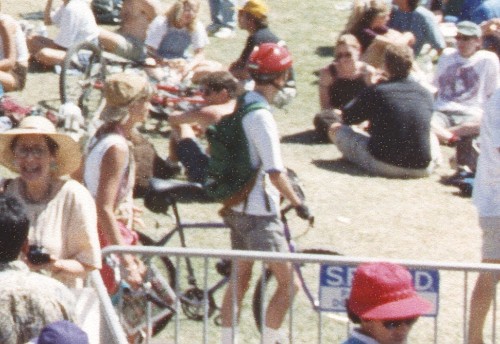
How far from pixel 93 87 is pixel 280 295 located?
20.9ft

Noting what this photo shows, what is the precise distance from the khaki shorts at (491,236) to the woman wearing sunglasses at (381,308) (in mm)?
2554

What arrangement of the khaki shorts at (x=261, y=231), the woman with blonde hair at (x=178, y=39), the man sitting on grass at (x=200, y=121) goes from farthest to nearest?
the woman with blonde hair at (x=178, y=39), the man sitting on grass at (x=200, y=121), the khaki shorts at (x=261, y=231)

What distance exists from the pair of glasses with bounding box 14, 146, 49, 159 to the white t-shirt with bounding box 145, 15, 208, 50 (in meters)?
7.90

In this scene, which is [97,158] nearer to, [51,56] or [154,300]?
[154,300]

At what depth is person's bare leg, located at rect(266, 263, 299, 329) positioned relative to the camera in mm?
7668

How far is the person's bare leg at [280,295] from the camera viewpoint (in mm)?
7668

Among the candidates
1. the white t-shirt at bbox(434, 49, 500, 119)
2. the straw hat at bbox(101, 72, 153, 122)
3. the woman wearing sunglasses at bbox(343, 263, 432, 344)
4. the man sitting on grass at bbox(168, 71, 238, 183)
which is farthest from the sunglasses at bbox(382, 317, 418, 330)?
the white t-shirt at bbox(434, 49, 500, 119)

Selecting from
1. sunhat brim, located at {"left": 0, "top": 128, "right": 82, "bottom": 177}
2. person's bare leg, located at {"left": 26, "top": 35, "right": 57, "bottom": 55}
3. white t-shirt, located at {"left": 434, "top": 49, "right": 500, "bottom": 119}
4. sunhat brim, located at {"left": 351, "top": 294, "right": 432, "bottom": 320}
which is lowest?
person's bare leg, located at {"left": 26, "top": 35, "right": 57, "bottom": 55}

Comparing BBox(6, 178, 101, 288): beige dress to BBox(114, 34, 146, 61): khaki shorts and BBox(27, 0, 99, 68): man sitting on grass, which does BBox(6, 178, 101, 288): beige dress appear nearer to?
BBox(27, 0, 99, 68): man sitting on grass

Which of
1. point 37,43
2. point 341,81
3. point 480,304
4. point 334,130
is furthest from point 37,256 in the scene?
point 37,43

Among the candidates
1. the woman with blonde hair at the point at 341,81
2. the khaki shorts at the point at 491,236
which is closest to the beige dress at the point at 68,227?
the khaki shorts at the point at 491,236

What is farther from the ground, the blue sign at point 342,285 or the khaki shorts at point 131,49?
the blue sign at point 342,285

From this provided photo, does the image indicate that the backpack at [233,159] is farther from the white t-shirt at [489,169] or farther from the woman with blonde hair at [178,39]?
the woman with blonde hair at [178,39]

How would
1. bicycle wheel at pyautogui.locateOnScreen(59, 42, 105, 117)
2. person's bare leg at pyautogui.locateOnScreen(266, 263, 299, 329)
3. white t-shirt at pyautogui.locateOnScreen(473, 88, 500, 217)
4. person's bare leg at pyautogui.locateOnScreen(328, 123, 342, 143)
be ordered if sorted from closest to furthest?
1. person's bare leg at pyautogui.locateOnScreen(266, 263, 299, 329)
2. white t-shirt at pyautogui.locateOnScreen(473, 88, 500, 217)
3. person's bare leg at pyautogui.locateOnScreen(328, 123, 342, 143)
4. bicycle wheel at pyautogui.locateOnScreen(59, 42, 105, 117)
